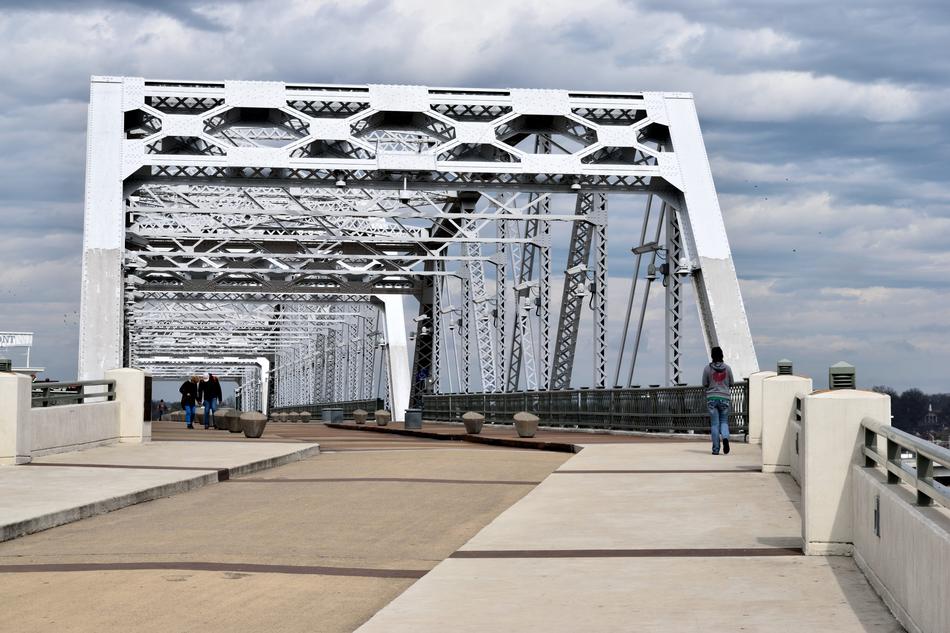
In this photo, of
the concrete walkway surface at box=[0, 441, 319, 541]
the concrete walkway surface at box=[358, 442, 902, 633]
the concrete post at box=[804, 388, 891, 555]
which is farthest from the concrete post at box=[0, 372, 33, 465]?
the concrete post at box=[804, 388, 891, 555]

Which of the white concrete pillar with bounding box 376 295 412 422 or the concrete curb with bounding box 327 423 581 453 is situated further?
the white concrete pillar with bounding box 376 295 412 422

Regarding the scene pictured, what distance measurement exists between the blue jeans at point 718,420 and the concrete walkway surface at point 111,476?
6784mm

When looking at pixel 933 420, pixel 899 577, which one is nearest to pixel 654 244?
pixel 933 420

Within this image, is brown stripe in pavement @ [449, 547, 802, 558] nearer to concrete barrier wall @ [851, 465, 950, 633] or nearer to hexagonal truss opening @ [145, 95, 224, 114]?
concrete barrier wall @ [851, 465, 950, 633]

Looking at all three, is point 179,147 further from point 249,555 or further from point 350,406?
point 350,406

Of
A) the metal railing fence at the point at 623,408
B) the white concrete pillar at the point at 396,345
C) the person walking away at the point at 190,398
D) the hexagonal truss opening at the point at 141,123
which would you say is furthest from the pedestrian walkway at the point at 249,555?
the white concrete pillar at the point at 396,345

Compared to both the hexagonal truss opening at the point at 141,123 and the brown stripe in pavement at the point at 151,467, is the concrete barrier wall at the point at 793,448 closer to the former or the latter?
the brown stripe in pavement at the point at 151,467

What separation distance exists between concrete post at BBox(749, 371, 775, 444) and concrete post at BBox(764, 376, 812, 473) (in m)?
6.03

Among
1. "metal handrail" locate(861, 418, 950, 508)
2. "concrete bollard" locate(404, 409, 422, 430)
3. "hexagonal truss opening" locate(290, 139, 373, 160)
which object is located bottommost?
"concrete bollard" locate(404, 409, 422, 430)

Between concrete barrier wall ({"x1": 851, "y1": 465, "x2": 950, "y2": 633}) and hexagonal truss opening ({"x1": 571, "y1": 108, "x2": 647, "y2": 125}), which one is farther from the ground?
hexagonal truss opening ({"x1": 571, "y1": 108, "x2": 647, "y2": 125})

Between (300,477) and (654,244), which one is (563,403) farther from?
(300,477)

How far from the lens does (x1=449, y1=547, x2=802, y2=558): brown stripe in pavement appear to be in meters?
9.58

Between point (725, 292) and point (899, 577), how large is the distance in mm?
23274

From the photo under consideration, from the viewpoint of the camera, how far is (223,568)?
9.59 meters
